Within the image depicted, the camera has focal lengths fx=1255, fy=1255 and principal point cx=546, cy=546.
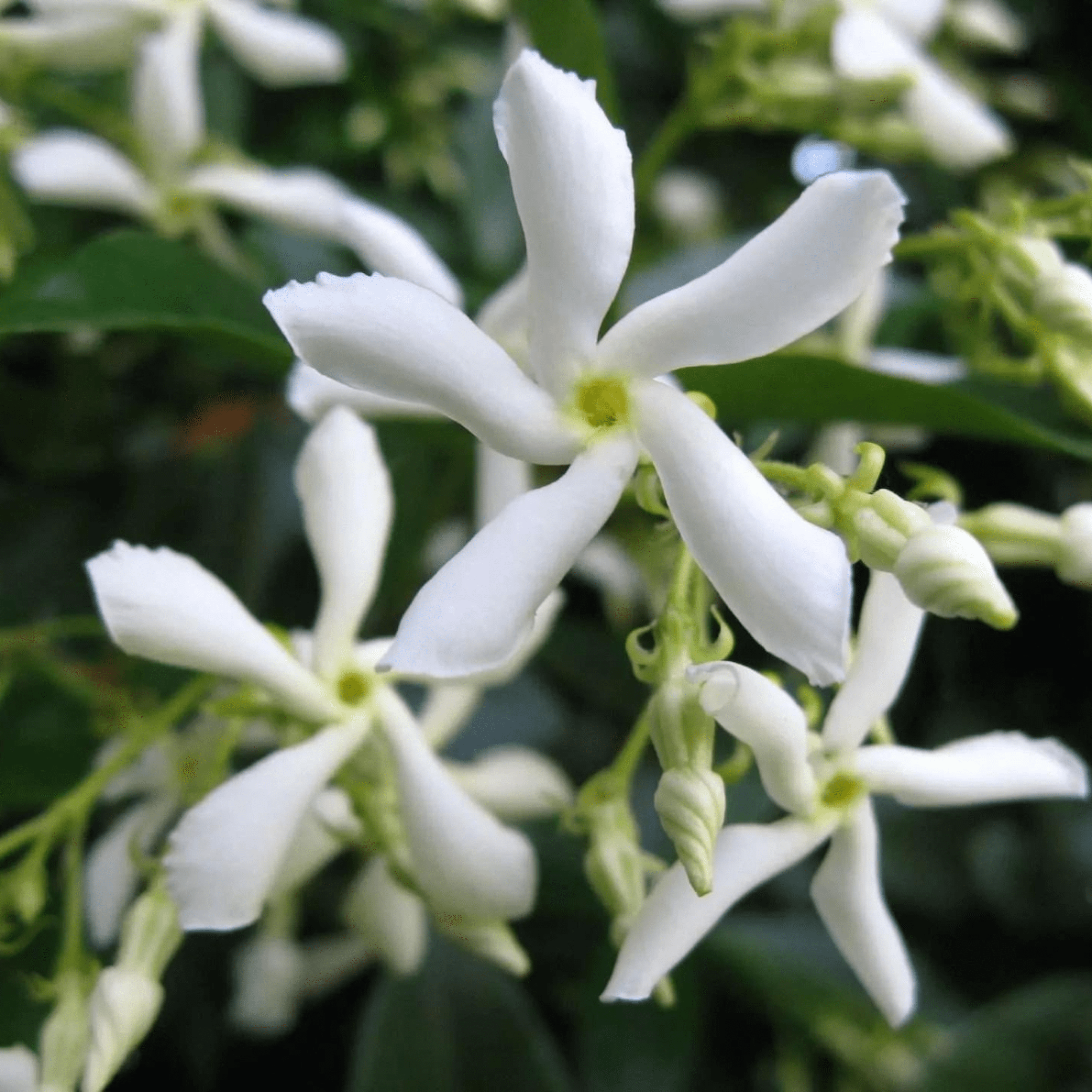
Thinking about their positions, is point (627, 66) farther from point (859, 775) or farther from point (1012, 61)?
point (859, 775)

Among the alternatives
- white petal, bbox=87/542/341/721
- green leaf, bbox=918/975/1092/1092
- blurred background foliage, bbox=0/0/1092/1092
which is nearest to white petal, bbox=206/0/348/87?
blurred background foliage, bbox=0/0/1092/1092

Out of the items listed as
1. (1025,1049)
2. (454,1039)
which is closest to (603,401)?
(454,1039)

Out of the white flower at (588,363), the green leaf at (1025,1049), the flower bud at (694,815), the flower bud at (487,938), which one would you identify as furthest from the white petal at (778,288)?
the green leaf at (1025,1049)

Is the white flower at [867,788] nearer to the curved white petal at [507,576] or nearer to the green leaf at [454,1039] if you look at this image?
the curved white petal at [507,576]

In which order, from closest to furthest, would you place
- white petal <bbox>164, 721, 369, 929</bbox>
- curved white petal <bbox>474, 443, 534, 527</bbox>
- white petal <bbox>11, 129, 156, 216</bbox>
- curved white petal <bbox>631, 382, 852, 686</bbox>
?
1. curved white petal <bbox>631, 382, 852, 686</bbox>
2. white petal <bbox>164, 721, 369, 929</bbox>
3. curved white petal <bbox>474, 443, 534, 527</bbox>
4. white petal <bbox>11, 129, 156, 216</bbox>

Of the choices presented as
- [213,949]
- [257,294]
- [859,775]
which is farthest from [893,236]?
[213,949]

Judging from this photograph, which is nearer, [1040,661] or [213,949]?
[213,949]

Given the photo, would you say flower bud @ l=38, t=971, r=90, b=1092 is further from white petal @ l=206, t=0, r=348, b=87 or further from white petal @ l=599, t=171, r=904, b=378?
white petal @ l=206, t=0, r=348, b=87
